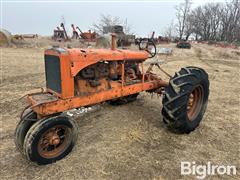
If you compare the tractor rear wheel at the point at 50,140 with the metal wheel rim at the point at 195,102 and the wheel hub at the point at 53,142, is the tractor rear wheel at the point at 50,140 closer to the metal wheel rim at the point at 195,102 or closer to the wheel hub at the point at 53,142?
the wheel hub at the point at 53,142

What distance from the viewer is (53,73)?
4.12 metres

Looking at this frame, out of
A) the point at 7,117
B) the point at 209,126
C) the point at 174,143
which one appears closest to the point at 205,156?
the point at 174,143

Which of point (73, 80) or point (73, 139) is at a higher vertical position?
point (73, 80)

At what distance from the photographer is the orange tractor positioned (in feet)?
12.2

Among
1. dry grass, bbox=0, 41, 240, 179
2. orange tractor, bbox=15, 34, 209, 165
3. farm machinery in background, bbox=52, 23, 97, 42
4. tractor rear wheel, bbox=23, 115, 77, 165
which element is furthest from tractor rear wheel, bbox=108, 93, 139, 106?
farm machinery in background, bbox=52, 23, 97, 42

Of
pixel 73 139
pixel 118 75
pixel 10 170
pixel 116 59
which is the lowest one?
pixel 10 170

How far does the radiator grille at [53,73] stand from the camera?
156 inches

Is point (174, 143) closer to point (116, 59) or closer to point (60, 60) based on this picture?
point (116, 59)

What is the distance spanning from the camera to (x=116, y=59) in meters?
4.79

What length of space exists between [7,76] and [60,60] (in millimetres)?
7062

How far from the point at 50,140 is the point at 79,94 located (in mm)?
867

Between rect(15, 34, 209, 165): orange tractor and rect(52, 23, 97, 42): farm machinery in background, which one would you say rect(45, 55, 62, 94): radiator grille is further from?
rect(52, 23, 97, 42): farm machinery in background

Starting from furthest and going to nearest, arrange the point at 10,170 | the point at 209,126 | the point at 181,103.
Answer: the point at 209,126 < the point at 181,103 < the point at 10,170

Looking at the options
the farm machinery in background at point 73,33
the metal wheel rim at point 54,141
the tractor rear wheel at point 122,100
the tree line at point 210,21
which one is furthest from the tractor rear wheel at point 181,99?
the tree line at point 210,21
